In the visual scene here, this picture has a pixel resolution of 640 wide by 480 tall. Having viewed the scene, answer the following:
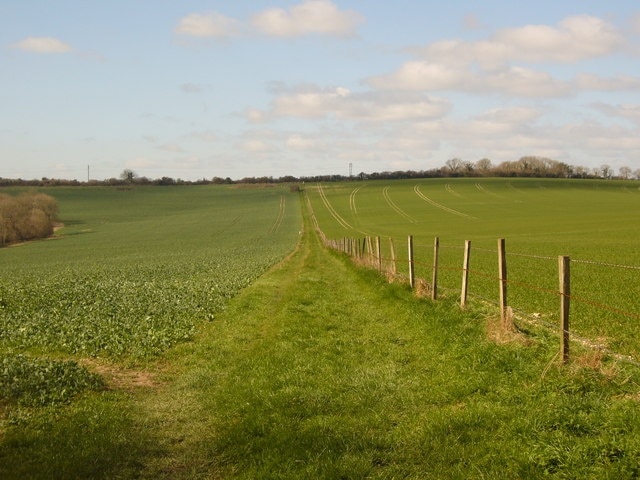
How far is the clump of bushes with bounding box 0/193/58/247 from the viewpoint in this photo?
99.6 meters

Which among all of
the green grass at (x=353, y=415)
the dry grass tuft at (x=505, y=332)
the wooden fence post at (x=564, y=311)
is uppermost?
the wooden fence post at (x=564, y=311)

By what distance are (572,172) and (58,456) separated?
651ft

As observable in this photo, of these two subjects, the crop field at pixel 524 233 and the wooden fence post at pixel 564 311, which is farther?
the crop field at pixel 524 233

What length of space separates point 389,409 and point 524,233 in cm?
5695

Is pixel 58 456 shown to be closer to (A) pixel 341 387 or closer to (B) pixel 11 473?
(B) pixel 11 473

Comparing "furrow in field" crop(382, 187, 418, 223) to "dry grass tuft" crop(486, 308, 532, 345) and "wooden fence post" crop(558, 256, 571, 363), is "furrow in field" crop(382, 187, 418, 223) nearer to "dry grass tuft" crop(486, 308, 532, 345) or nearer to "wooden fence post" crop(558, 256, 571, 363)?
"dry grass tuft" crop(486, 308, 532, 345)

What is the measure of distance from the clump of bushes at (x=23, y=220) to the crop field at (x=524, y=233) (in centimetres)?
5021

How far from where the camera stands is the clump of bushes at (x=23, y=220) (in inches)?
3920

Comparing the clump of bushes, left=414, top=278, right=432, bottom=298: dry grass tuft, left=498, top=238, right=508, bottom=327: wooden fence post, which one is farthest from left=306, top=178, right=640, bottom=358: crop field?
the clump of bushes

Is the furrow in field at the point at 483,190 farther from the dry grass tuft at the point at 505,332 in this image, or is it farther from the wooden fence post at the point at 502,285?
the dry grass tuft at the point at 505,332

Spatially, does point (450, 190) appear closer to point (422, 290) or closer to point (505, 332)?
point (422, 290)

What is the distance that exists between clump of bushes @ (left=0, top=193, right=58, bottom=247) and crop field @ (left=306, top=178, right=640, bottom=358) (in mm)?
50211

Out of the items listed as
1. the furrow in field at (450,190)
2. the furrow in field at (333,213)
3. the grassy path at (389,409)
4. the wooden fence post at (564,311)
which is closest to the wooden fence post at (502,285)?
the grassy path at (389,409)

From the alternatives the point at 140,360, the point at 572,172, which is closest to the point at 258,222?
the point at 140,360
